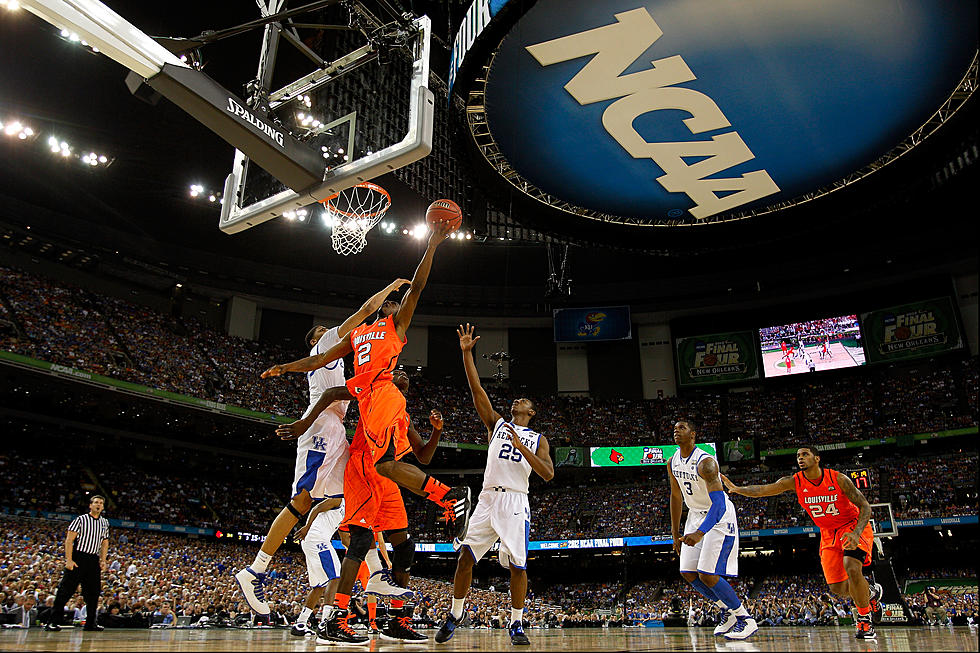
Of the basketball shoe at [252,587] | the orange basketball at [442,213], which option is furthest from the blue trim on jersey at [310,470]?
the orange basketball at [442,213]

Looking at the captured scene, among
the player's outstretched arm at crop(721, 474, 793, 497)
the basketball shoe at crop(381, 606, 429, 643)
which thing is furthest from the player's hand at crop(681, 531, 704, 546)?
the basketball shoe at crop(381, 606, 429, 643)

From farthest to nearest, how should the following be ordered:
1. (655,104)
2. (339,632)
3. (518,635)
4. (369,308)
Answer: (655,104)
(369,308)
(518,635)
(339,632)

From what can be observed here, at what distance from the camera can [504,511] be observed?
572cm

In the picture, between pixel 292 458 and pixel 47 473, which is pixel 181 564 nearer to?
pixel 47 473

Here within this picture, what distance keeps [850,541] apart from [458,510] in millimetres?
4284

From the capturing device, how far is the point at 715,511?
682cm

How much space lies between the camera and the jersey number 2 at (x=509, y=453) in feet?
19.3

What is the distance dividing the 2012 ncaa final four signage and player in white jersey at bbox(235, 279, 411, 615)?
4887 mm

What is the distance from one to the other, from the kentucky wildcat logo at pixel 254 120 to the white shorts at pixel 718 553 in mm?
5791

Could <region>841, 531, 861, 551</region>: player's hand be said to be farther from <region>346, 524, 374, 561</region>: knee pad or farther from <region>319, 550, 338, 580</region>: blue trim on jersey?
<region>319, 550, 338, 580</region>: blue trim on jersey

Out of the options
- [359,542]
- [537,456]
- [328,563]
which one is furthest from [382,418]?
[537,456]

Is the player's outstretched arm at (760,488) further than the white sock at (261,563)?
Yes

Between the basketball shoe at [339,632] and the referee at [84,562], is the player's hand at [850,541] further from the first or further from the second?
the referee at [84,562]

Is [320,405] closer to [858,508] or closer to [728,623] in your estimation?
[728,623]
